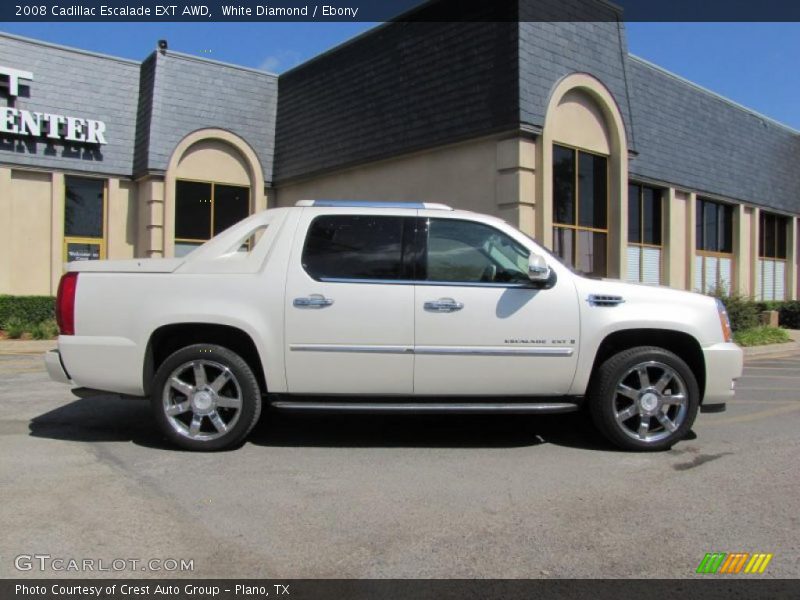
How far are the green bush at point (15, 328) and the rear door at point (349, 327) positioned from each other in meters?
11.9

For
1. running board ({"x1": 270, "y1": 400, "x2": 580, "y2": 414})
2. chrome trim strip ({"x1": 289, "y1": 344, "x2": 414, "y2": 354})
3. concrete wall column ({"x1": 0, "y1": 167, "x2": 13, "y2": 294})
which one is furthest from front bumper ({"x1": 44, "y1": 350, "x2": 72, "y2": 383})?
concrete wall column ({"x1": 0, "y1": 167, "x2": 13, "y2": 294})

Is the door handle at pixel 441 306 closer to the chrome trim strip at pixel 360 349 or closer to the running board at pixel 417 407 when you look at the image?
the chrome trim strip at pixel 360 349

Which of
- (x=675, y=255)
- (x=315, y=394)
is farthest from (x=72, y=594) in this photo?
(x=675, y=255)

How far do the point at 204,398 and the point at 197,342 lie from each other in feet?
1.62

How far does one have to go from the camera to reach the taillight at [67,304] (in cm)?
521

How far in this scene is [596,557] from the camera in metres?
3.38

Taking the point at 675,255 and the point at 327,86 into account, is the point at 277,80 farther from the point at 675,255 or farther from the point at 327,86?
the point at 675,255

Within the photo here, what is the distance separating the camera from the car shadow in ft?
18.4

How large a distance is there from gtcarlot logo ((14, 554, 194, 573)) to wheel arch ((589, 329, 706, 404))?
11.4 feet

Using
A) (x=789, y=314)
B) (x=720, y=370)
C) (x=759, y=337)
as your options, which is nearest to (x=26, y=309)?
(x=720, y=370)

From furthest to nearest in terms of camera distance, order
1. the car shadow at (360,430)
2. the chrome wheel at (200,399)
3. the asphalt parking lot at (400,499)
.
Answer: the car shadow at (360,430), the chrome wheel at (200,399), the asphalt parking lot at (400,499)

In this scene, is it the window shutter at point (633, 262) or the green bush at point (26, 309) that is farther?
the window shutter at point (633, 262)

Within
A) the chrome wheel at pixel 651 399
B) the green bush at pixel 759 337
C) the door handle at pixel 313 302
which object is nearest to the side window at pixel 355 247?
the door handle at pixel 313 302

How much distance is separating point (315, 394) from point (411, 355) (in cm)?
84
